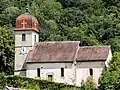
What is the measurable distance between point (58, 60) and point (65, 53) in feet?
3.89

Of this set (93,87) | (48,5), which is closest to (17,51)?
(93,87)

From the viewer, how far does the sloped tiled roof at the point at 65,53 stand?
2562 inches

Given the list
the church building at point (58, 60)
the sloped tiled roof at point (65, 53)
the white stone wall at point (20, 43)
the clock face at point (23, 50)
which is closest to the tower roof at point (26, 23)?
the church building at point (58, 60)

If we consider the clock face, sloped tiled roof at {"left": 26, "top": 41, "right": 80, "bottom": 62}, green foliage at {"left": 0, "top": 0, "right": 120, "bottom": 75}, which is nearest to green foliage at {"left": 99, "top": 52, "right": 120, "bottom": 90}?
sloped tiled roof at {"left": 26, "top": 41, "right": 80, "bottom": 62}

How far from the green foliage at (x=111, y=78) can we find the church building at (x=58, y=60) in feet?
5.40

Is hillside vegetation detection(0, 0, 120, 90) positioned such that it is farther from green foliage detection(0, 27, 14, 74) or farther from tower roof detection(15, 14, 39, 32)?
tower roof detection(15, 14, 39, 32)

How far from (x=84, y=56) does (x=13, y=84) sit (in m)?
8.47

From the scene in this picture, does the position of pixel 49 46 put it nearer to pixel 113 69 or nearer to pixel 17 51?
pixel 17 51

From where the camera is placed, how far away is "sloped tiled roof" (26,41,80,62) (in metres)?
65.4

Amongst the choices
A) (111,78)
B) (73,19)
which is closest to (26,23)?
(111,78)

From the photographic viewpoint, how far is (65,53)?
216ft

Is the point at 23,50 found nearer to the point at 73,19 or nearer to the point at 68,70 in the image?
the point at 68,70

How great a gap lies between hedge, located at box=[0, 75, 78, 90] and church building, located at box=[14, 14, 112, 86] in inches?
123

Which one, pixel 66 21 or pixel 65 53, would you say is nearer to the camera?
pixel 65 53
